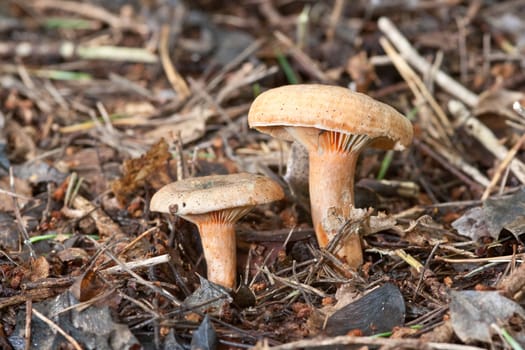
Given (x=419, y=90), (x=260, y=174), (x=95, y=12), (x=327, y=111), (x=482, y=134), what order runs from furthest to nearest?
1. (x=95, y=12)
2. (x=419, y=90)
3. (x=482, y=134)
4. (x=260, y=174)
5. (x=327, y=111)

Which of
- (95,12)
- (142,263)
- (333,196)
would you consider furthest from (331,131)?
(95,12)

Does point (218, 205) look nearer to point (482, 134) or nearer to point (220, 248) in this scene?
point (220, 248)

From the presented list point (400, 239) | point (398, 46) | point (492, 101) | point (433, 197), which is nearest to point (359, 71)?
point (398, 46)

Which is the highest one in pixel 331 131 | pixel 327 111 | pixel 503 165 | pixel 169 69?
pixel 327 111

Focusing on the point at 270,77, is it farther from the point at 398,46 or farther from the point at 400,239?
the point at 400,239

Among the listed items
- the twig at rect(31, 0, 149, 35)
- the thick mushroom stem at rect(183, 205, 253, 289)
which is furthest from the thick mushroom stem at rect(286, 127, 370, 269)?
the twig at rect(31, 0, 149, 35)

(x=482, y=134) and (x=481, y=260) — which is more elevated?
(x=482, y=134)

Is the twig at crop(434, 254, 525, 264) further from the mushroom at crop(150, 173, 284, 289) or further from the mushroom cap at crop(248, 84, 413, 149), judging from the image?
the mushroom at crop(150, 173, 284, 289)

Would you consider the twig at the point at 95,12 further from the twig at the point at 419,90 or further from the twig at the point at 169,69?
the twig at the point at 419,90
